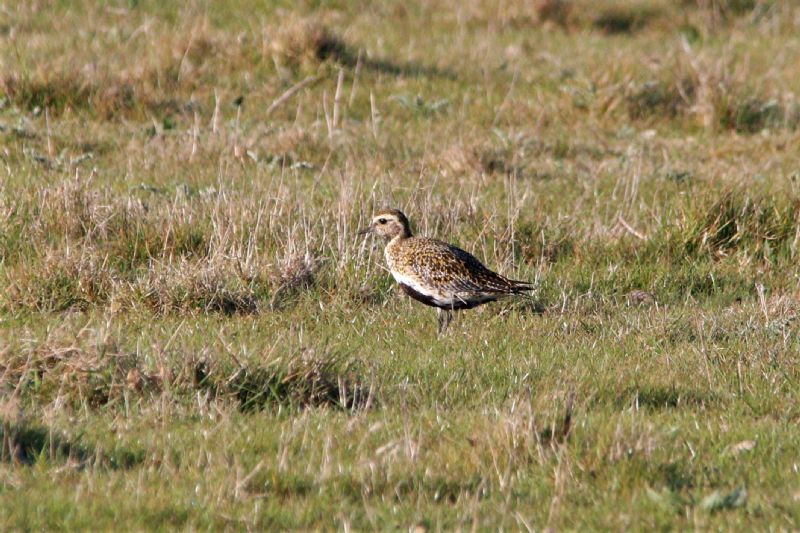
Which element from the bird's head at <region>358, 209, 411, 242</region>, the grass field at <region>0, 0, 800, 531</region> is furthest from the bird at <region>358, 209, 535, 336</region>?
the bird's head at <region>358, 209, 411, 242</region>

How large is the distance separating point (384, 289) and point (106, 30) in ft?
25.3

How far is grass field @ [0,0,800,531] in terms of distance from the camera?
5.20 m

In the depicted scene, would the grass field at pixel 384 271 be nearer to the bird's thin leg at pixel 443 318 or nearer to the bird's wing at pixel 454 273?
the bird's thin leg at pixel 443 318

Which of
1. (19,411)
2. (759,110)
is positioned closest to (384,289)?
(19,411)

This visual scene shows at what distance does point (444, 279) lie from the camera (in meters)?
7.87

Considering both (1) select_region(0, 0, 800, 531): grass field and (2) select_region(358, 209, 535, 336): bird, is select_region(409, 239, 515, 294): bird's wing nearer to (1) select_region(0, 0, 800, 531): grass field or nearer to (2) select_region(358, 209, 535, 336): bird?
(2) select_region(358, 209, 535, 336): bird

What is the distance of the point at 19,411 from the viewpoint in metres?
5.42

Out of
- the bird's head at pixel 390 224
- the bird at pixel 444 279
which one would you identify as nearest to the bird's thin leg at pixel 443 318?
the bird at pixel 444 279

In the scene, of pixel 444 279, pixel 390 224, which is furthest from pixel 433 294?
pixel 390 224

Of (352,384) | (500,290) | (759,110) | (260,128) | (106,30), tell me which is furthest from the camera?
(106,30)

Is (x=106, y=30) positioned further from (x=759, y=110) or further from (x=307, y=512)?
(x=307, y=512)

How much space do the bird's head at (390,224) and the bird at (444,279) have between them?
1.22ft

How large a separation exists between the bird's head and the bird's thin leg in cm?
70

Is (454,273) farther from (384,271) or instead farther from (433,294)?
(384,271)
